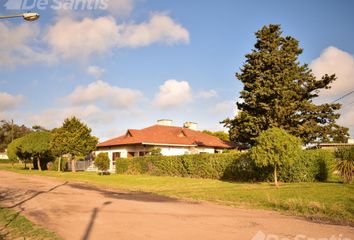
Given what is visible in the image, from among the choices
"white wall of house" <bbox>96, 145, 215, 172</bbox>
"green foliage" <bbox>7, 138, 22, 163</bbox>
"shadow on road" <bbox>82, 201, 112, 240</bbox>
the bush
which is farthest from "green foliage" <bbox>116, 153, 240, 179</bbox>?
"green foliage" <bbox>7, 138, 22, 163</bbox>

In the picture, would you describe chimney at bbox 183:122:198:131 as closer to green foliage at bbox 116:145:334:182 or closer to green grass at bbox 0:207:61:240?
green foliage at bbox 116:145:334:182

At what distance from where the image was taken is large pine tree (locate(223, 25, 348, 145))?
106 ft

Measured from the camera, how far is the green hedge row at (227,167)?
23.6 m

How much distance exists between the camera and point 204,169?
29578 millimetres

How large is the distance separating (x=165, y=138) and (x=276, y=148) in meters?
23.1

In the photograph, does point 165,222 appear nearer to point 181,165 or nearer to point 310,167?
point 310,167

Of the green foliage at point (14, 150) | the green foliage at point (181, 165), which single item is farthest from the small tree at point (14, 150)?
the green foliage at point (181, 165)

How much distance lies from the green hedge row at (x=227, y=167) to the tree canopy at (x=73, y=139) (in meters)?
5.63

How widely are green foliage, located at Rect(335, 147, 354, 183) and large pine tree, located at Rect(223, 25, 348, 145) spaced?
10451 millimetres

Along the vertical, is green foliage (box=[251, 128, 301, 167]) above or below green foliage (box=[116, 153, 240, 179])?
above

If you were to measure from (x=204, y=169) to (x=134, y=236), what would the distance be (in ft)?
72.0

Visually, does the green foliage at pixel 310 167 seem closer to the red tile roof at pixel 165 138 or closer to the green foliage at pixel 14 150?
the red tile roof at pixel 165 138

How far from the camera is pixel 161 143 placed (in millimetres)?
41250

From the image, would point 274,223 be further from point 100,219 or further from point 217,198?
point 217,198
